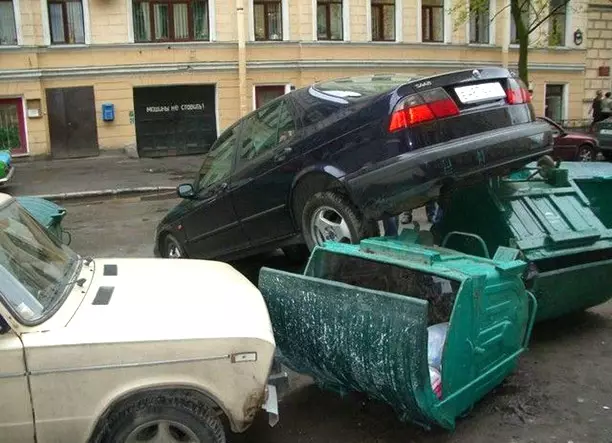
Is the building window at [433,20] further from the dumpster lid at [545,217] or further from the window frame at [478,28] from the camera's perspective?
the dumpster lid at [545,217]

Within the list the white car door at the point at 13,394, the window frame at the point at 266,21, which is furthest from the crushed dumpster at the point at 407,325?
the window frame at the point at 266,21

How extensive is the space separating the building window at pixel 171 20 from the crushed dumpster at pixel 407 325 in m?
18.2

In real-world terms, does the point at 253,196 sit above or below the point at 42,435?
above

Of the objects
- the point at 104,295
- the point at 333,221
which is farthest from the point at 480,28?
the point at 104,295

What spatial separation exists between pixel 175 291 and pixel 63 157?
60.7ft

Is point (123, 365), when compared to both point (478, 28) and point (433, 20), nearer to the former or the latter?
point (433, 20)

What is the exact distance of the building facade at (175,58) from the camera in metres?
20.1

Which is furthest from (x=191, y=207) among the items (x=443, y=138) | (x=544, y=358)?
(x=544, y=358)

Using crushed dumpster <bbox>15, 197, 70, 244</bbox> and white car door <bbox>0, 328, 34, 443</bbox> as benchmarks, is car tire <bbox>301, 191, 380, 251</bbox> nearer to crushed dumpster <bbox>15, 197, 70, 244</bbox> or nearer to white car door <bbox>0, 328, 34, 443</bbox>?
white car door <bbox>0, 328, 34, 443</bbox>

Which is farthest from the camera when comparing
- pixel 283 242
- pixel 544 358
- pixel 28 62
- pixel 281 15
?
pixel 281 15

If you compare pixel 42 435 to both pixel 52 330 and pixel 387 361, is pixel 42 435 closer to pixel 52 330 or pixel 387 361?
pixel 52 330

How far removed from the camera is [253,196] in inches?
236

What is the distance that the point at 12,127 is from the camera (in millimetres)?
20203

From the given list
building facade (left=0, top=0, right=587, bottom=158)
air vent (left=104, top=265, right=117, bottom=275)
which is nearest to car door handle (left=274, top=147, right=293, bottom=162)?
air vent (left=104, top=265, right=117, bottom=275)
